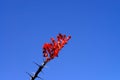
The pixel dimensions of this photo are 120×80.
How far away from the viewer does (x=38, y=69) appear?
10.9 m

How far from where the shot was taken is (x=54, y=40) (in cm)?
1266

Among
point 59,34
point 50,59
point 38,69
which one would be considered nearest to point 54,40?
point 59,34

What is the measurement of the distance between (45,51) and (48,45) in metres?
0.41

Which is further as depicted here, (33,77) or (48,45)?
(48,45)

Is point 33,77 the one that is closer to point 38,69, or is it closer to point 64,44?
point 38,69

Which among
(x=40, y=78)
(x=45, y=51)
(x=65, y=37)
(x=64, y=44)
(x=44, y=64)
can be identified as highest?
(x=65, y=37)

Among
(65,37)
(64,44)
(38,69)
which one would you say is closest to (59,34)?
(65,37)

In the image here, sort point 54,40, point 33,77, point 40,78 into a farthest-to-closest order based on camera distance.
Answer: point 54,40, point 33,77, point 40,78

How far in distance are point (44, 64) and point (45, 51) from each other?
1036 millimetres

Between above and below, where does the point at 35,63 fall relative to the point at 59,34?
below

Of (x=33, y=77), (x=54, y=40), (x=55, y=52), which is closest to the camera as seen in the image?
(x=33, y=77)

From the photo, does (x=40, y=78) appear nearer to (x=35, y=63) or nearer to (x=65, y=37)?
(x=35, y=63)

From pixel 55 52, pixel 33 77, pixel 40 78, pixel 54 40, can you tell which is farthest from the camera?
pixel 54 40

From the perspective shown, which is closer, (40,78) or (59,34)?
(40,78)
